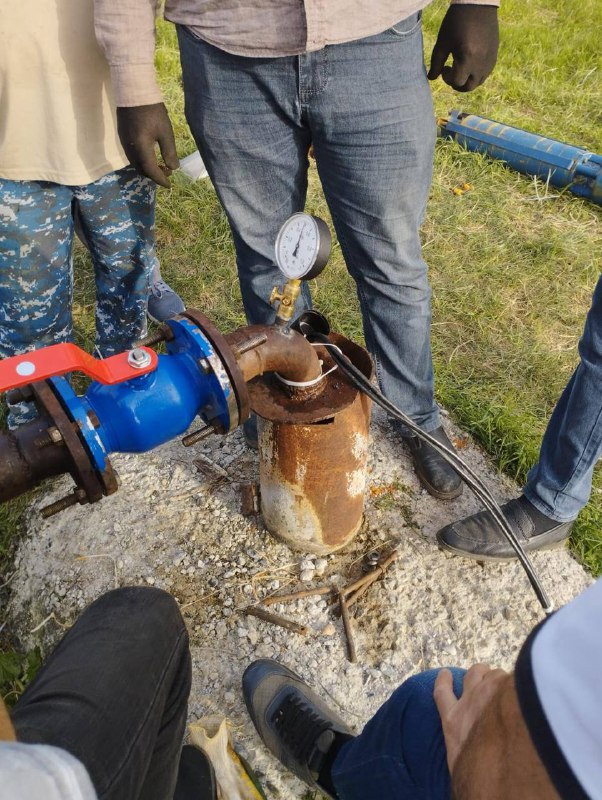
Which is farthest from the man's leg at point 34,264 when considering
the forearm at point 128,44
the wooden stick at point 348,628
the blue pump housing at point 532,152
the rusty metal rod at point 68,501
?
the blue pump housing at point 532,152

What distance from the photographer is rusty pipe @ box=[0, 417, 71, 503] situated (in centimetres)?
110

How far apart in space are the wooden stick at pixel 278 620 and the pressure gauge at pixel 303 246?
3.90 ft

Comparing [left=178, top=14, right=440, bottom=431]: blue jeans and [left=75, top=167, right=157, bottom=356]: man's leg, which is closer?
Answer: [left=178, top=14, right=440, bottom=431]: blue jeans

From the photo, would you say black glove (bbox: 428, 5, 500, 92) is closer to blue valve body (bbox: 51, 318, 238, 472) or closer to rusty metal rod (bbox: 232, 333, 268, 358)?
rusty metal rod (bbox: 232, 333, 268, 358)

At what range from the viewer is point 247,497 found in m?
2.42

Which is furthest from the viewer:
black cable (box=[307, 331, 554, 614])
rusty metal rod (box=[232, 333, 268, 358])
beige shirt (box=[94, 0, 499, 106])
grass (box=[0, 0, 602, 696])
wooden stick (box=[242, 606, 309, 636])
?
grass (box=[0, 0, 602, 696])

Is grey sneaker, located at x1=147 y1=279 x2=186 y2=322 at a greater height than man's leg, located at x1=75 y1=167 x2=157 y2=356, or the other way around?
man's leg, located at x1=75 y1=167 x2=157 y2=356

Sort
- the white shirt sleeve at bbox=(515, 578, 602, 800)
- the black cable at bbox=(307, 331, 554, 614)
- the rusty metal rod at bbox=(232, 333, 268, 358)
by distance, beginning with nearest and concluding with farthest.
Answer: the white shirt sleeve at bbox=(515, 578, 602, 800)
the rusty metal rod at bbox=(232, 333, 268, 358)
the black cable at bbox=(307, 331, 554, 614)

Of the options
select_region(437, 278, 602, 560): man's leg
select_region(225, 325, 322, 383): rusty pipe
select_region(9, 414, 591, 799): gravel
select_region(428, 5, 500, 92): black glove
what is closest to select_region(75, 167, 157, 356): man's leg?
select_region(9, 414, 591, 799): gravel

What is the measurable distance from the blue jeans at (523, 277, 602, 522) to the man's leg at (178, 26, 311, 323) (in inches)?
39.8

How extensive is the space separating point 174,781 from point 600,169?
3952 millimetres

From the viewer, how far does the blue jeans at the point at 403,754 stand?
124 centimetres

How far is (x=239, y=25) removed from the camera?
1683 mm

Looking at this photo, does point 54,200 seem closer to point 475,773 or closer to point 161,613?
point 161,613
